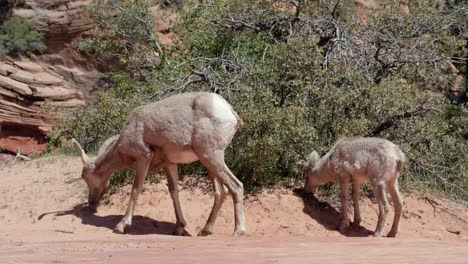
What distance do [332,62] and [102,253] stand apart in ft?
28.6

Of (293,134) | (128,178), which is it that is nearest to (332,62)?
(293,134)

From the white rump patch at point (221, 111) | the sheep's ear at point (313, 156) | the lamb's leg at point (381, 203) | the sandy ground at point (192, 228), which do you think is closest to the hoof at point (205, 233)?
the sandy ground at point (192, 228)

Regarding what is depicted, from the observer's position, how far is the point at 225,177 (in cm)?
1027

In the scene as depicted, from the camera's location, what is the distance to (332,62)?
48.2 ft

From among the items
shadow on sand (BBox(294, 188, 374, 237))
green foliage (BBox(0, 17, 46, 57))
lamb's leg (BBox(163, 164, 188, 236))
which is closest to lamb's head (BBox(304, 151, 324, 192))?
shadow on sand (BBox(294, 188, 374, 237))

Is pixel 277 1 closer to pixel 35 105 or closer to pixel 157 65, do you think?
→ pixel 157 65

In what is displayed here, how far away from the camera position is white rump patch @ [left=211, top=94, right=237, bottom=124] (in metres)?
10.2

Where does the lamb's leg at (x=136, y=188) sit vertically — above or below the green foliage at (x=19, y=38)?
above

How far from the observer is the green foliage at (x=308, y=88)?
1281 cm

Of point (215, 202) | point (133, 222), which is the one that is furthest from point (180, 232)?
point (133, 222)

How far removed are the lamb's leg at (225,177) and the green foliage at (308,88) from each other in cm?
197

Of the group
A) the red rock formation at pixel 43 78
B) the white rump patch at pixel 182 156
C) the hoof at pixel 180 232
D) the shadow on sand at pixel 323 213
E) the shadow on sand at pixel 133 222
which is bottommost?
the red rock formation at pixel 43 78

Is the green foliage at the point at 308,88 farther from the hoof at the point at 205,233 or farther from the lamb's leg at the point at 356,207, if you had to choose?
the hoof at the point at 205,233

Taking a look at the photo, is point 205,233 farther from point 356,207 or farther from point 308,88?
point 308,88
